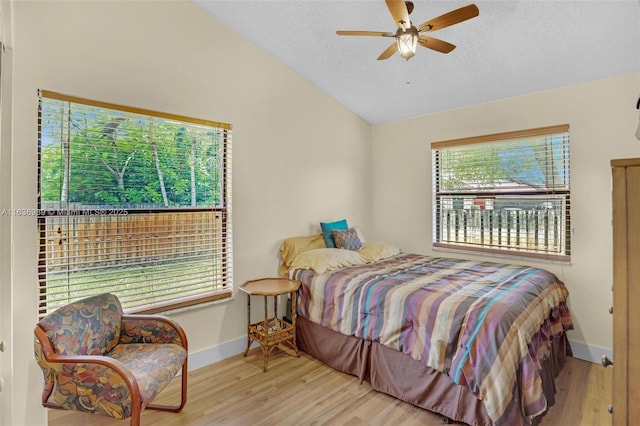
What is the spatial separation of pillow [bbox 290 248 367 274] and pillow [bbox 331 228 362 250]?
0.66 feet

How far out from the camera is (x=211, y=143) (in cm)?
293

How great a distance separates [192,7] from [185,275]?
225 cm

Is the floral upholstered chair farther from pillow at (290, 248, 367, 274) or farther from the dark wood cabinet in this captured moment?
the dark wood cabinet

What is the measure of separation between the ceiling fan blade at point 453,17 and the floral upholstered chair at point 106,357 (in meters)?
2.48

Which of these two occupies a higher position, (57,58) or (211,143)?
(57,58)

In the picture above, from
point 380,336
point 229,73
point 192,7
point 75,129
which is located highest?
point 192,7

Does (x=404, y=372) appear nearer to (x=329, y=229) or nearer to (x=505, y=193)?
(x=329, y=229)

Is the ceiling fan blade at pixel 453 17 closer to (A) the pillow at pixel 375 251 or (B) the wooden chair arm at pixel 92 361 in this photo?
(A) the pillow at pixel 375 251

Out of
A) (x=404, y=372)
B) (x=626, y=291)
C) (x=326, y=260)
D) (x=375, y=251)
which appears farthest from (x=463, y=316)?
(x=375, y=251)

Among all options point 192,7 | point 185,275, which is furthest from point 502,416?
point 192,7

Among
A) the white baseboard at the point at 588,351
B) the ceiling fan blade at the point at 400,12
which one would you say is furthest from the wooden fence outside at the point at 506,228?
the ceiling fan blade at the point at 400,12

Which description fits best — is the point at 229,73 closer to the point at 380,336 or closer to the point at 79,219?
the point at 79,219

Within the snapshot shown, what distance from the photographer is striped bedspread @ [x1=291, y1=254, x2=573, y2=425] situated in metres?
1.80

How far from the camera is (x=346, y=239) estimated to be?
3.61m
